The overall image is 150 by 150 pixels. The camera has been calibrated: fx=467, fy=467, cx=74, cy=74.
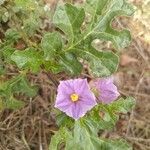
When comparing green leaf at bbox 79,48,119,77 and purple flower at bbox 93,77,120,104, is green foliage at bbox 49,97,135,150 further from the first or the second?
green leaf at bbox 79,48,119,77

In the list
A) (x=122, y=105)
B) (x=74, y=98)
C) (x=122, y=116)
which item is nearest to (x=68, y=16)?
(x=74, y=98)

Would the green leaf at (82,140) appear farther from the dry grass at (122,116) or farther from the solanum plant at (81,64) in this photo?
the dry grass at (122,116)

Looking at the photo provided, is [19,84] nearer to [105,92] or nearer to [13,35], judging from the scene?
[13,35]

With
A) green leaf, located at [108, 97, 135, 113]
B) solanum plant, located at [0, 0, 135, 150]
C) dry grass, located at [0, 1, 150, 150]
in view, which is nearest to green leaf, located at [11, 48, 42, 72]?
solanum plant, located at [0, 0, 135, 150]

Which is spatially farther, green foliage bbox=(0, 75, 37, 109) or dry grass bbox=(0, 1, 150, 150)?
dry grass bbox=(0, 1, 150, 150)

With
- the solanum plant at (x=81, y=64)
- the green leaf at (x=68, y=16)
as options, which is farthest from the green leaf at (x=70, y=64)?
the green leaf at (x=68, y=16)

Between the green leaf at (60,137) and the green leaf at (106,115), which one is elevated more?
the green leaf at (106,115)
